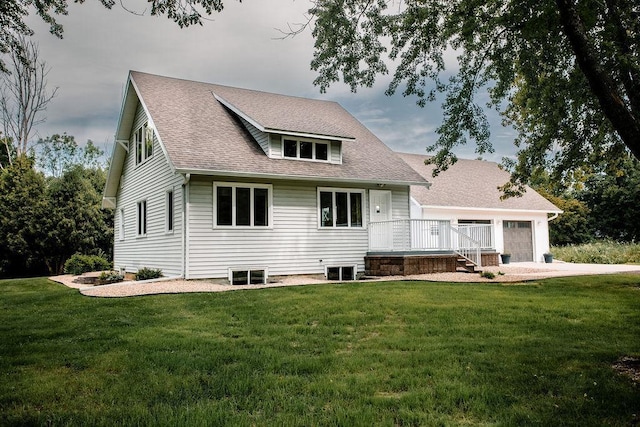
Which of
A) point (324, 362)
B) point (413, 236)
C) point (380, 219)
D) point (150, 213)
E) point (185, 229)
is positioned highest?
point (150, 213)

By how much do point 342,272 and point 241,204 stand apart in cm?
433

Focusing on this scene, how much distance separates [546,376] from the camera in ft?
15.9

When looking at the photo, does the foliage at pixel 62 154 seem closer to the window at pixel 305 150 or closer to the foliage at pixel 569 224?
the window at pixel 305 150

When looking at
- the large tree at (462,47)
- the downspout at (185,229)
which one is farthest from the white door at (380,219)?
the large tree at (462,47)

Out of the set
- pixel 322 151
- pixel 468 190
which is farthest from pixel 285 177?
pixel 468 190

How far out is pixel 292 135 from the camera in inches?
634

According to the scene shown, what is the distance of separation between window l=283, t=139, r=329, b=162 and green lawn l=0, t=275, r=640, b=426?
750 centimetres

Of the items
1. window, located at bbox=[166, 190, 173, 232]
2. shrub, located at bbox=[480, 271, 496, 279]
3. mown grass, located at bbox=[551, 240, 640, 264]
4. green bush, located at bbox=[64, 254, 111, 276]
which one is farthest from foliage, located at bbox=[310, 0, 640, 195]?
mown grass, located at bbox=[551, 240, 640, 264]

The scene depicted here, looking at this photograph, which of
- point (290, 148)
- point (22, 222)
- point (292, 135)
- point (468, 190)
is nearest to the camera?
point (292, 135)

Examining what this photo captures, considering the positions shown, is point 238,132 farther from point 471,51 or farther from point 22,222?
point 22,222

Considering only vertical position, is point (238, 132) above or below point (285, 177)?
above

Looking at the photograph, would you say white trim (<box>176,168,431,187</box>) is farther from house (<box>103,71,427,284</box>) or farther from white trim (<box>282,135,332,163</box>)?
white trim (<box>282,135,332,163</box>)

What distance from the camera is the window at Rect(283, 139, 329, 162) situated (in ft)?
54.1

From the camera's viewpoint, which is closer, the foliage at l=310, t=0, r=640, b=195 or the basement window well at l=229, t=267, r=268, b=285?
the foliage at l=310, t=0, r=640, b=195
